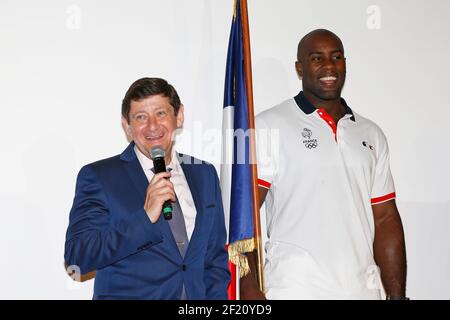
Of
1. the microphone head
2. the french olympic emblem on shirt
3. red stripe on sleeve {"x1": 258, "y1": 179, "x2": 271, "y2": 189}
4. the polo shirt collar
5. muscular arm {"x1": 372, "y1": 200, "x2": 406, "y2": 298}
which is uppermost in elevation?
the polo shirt collar

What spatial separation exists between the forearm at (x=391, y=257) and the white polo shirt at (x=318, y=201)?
9 cm

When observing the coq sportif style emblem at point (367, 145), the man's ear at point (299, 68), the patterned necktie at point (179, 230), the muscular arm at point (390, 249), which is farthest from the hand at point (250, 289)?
the man's ear at point (299, 68)

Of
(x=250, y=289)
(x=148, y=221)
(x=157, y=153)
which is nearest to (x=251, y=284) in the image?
(x=250, y=289)

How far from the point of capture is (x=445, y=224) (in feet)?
13.1

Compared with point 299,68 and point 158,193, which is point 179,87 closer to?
point 299,68

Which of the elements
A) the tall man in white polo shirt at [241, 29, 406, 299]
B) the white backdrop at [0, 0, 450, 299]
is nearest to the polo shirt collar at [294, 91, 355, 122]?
the tall man in white polo shirt at [241, 29, 406, 299]

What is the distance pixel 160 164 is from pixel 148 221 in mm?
236

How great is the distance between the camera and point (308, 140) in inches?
130

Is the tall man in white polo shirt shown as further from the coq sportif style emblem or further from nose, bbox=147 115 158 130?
nose, bbox=147 115 158 130

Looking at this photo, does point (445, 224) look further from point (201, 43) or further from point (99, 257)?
point (99, 257)

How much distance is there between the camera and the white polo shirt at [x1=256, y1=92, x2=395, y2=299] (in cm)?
313

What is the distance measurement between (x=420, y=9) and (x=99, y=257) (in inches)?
105

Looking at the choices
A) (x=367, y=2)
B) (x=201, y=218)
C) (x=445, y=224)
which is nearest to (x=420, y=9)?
(x=367, y=2)

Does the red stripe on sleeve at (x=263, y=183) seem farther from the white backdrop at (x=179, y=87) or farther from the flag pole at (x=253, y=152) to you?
the white backdrop at (x=179, y=87)
